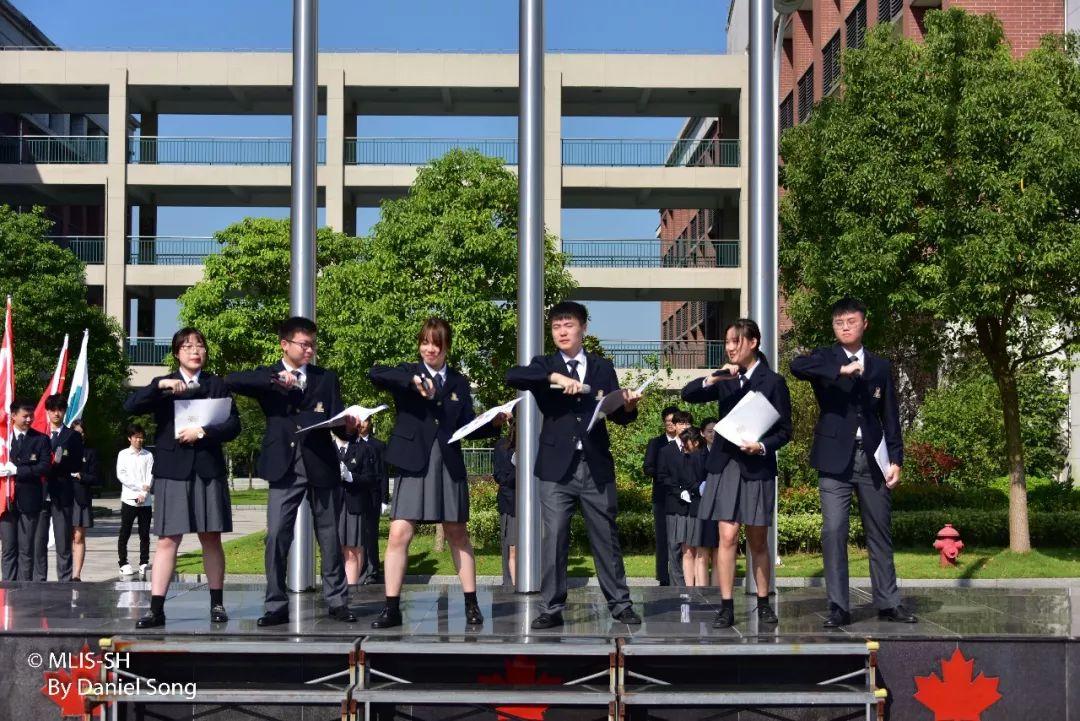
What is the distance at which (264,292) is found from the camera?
36969mm

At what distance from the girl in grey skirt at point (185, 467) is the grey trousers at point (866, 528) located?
3844mm

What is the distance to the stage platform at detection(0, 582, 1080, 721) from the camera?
22.4 ft

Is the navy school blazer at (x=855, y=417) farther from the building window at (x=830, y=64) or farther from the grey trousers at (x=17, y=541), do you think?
the building window at (x=830, y=64)

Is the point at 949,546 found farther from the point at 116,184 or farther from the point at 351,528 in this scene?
the point at 116,184

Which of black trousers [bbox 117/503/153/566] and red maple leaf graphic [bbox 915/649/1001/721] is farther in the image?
black trousers [bbox 117/503/153/566]

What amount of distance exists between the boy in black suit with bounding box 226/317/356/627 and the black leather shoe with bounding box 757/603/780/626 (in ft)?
8.69

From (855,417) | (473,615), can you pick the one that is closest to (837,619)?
(855,417)

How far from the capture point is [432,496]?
25.0ft

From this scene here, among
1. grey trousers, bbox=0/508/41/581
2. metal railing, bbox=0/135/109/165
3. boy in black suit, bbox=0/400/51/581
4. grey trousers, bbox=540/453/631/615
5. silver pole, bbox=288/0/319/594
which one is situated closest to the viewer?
grey trousers, bbox=540/453/631/615

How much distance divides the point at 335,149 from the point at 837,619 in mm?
35085

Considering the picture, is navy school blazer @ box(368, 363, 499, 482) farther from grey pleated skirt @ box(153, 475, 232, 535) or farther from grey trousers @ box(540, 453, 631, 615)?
grey pleated skirt @ box(153, 475, 232, 535)

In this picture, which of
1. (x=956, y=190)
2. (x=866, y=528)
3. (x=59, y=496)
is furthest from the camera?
(x=956, y=190)

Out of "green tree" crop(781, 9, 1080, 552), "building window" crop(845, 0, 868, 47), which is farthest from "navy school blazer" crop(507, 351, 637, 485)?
"building window" crop(845, 0, 868, 47)

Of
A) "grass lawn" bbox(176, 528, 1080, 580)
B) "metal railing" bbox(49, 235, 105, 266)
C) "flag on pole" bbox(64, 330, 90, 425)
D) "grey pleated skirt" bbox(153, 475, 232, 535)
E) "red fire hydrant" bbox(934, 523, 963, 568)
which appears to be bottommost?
"grass lawn" bbox(176, 528, 1080, 580)
